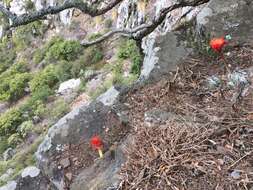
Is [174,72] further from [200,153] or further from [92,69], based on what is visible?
[92,69]

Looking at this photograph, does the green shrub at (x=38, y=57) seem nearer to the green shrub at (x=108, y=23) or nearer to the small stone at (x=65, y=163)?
the green shrub at (x=108, y=23)

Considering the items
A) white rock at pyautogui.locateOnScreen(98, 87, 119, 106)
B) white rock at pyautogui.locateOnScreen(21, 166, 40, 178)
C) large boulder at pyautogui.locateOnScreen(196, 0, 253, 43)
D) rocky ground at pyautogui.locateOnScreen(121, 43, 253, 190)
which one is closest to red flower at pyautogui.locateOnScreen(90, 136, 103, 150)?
rocky ground at pyautogui.locateOnScreen(121, 43, 253, 190)

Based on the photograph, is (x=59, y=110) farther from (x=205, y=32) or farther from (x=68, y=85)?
(x=205, y=32)

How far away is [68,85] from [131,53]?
287cm

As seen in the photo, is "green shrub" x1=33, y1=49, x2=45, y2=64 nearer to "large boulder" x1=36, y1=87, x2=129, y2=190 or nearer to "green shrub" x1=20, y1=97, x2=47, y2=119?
"green shrub" x1=20, y1=97, x2=47, y2=119

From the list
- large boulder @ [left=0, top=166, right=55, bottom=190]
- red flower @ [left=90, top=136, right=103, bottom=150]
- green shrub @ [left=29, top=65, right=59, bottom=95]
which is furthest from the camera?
green shrub @ [left=29, top=65, right=59, bottom=95]

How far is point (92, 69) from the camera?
1552cm

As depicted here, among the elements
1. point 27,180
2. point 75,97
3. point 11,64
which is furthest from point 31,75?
point 27,180

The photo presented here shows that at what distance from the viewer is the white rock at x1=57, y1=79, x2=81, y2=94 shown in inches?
601

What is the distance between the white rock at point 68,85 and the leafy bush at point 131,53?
5.78ft

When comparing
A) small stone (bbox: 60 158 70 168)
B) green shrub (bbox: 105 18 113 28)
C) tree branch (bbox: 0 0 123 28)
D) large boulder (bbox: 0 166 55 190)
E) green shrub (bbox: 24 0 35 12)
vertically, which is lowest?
green shrub (bbox: 105 18 113 28)

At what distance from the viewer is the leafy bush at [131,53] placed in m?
13.1

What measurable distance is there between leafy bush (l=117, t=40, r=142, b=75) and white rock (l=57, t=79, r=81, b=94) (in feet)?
5.78

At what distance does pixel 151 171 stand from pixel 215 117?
728mm
